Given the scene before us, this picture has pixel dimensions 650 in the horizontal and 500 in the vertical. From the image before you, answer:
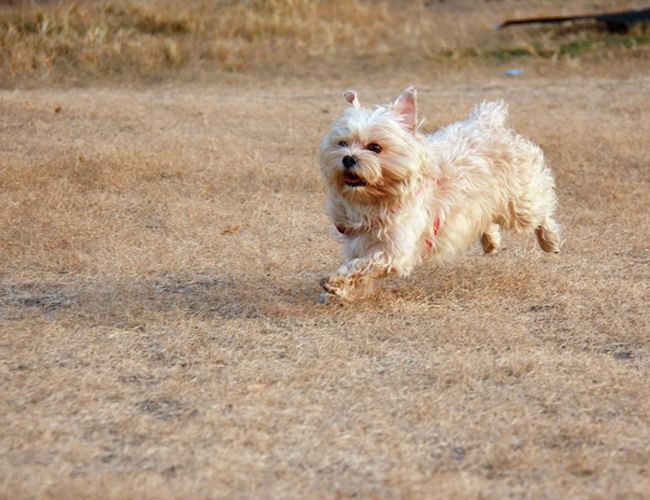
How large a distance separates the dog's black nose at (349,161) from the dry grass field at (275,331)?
0.72m

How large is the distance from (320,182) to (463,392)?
3.96 m

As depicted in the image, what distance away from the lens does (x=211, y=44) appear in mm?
12789

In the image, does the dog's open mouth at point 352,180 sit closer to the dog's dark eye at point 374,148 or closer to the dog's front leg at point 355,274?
the dog's dark eye at point 374,148

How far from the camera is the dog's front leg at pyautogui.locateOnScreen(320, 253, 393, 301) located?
5.36 metres

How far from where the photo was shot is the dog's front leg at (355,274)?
17.6ft

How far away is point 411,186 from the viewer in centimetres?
538

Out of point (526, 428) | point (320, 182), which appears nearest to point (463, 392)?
point (526, 428)

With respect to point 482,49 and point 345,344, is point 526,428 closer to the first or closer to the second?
point 345,344

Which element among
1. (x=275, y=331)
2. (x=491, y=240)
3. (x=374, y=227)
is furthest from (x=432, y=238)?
(x=275, y=331)

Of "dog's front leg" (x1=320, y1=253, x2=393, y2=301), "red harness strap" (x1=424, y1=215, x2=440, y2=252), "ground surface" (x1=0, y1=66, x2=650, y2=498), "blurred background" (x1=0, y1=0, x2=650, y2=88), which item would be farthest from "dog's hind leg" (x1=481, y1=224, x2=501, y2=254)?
"blurred background" (x1=0, y1=0, x2=650, y2=88)

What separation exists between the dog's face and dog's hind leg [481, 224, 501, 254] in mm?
1139

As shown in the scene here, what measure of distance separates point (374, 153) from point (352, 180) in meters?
0.17

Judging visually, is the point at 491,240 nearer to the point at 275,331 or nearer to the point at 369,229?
the point at 369,229

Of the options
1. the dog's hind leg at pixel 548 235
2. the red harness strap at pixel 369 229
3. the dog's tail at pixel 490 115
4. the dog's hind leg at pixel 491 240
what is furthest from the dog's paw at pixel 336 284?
the dog's hind leg at pixel 548 235
